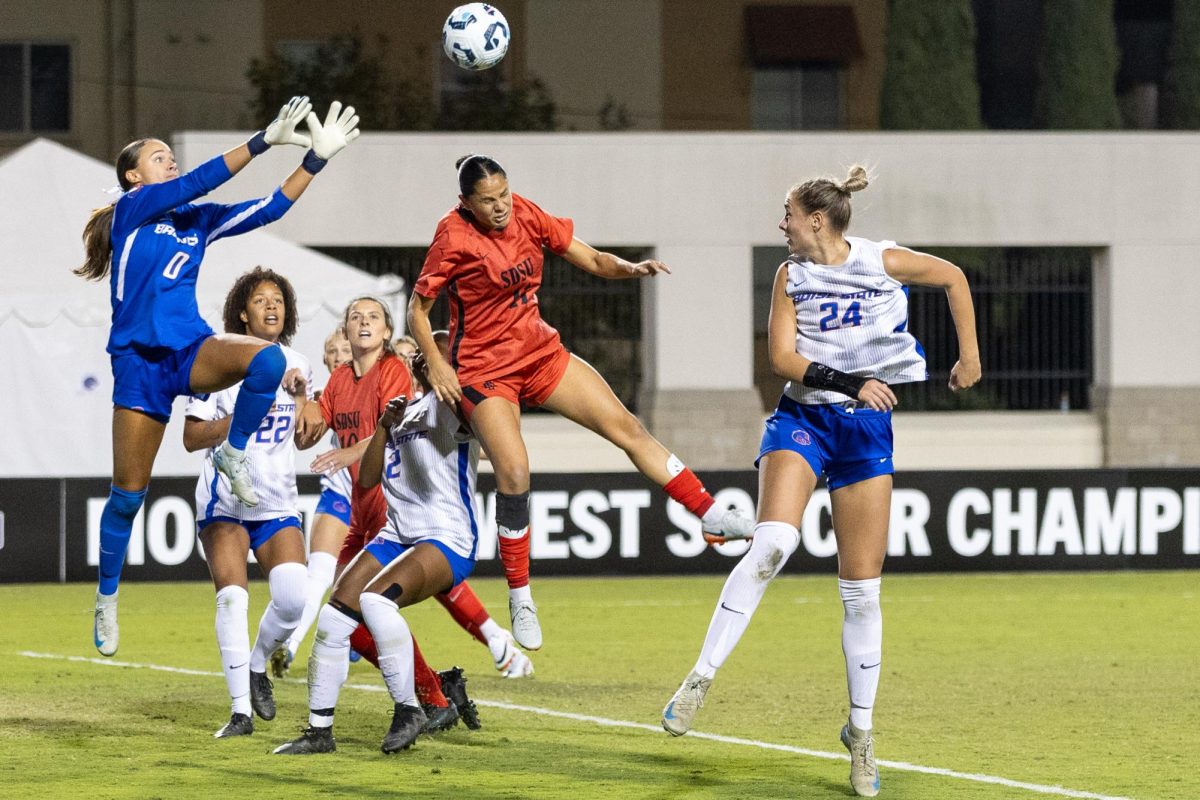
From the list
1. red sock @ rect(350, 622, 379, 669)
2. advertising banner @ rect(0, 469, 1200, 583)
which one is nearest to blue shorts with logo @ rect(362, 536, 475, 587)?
red sock @ rect(350, 622, 379, 669)

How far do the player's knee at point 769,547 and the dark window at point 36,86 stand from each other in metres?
25.3

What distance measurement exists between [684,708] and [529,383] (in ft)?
6.15

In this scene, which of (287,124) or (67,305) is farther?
(67,305)

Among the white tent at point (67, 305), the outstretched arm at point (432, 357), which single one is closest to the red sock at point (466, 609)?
the outstretched arm at point (432, 357)

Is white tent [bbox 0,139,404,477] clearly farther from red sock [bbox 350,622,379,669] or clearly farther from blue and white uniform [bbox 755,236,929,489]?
blue and white uniform [bbox 755,236,929,489]

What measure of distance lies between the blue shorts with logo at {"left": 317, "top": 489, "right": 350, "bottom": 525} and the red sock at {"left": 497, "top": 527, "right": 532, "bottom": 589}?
2573 mm

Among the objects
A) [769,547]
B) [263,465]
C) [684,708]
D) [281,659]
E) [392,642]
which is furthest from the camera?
[281,659]

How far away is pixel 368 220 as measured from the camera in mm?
25656

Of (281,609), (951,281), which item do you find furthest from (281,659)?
(951,281)

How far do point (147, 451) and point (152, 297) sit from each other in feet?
2.26

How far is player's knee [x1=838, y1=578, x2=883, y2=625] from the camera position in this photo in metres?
7.43

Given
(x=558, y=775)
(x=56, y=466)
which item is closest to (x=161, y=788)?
(x=558, y=775)

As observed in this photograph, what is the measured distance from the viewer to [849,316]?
24.5 ft

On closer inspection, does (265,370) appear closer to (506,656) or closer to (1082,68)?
(506,656)
